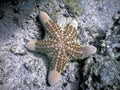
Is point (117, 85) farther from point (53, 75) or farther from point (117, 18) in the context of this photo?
point (117, 18)

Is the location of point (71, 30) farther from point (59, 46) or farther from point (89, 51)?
point (89, 51)

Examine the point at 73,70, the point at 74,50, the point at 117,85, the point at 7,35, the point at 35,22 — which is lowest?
the point at 117,85

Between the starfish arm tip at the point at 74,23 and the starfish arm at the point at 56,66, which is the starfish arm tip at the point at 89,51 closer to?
the starfish arm at the point at 56,66

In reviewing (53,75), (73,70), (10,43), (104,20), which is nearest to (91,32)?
(104,20)

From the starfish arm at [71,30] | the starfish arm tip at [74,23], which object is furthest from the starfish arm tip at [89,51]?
the starfish arm tip at [74,23]

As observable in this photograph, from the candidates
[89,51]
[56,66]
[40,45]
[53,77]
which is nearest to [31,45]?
[40,45]

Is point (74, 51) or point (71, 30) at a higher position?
point (71, 30)

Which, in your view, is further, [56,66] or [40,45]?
[40,45]
